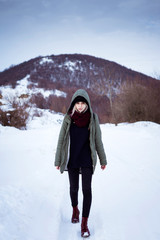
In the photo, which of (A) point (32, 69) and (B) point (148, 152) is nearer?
(B) point (148, 152)

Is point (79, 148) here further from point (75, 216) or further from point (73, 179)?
point (75, 216)

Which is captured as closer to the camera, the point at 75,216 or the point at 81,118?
the point at 81,118

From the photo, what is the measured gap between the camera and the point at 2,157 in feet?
15.8

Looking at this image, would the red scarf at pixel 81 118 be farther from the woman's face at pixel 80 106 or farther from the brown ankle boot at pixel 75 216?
the brown ankle boot at pixel 75 216

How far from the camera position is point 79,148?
196cm

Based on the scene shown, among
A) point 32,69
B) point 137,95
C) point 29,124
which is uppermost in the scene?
point 32,69

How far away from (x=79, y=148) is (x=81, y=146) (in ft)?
0.12

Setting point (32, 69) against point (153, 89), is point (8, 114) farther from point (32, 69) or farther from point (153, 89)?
point (32, 69)

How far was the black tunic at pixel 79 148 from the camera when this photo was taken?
1949 mm

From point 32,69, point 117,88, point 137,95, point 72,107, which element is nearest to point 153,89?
point 137,95

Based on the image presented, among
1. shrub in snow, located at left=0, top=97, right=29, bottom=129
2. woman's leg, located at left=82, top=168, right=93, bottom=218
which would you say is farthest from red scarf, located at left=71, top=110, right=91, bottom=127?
shrub in snow, located at left=0, top=97, right=29, bottom=129

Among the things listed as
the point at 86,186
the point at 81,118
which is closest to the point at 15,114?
the point at 81,118

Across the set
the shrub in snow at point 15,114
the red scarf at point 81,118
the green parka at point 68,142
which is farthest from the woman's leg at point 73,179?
the shrub in snow at point 15,114

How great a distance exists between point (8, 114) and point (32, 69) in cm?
9279
